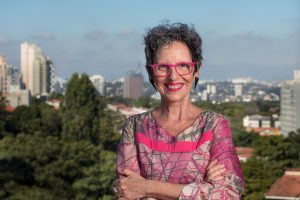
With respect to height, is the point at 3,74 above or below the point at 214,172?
above

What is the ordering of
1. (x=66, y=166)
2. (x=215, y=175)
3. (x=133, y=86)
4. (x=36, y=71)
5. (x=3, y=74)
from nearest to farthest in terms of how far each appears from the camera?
1. (x=215, y=175)
2. (x=66, y=166)
3. (x=3, y=74)
4. (x=36, y=71)
5. (x=133, y=86)

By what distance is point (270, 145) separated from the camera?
61.0 ft

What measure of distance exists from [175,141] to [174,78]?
0.46 feet

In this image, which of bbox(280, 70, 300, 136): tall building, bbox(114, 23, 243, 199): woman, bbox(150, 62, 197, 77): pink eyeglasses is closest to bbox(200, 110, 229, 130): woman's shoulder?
bbox(114, 23, 243, 199): woman

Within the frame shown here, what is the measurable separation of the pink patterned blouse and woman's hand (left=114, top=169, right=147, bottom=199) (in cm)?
2

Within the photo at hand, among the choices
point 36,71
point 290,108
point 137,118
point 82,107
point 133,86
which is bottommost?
point 290,108

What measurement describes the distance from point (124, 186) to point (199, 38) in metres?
0.37

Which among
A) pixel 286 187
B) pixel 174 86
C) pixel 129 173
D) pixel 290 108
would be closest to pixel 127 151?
pixel 129 173

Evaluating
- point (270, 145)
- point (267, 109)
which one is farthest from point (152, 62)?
point (267, 109)

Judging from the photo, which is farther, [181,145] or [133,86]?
[133,86]

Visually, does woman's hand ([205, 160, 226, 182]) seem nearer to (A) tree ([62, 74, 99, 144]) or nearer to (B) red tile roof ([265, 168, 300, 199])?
(B) red tile roof ([265, 168, 300, 199])

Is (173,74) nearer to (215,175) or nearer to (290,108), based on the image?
(215,175)

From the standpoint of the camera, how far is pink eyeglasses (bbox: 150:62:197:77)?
154cm

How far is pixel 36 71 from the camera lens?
70500 mm
